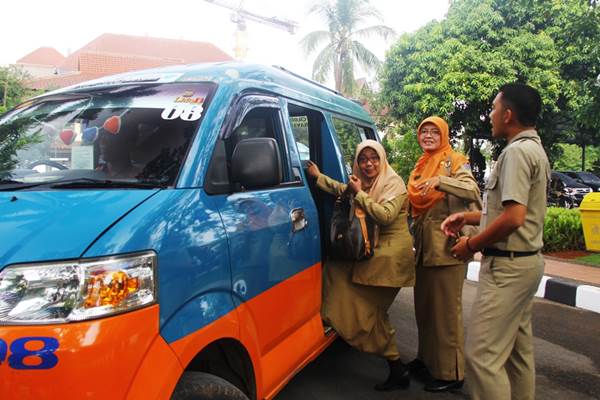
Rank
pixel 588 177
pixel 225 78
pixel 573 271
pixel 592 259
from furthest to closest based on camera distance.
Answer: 1. pixel 588 177
2. pixel 592 259
3. pixel 573 271
4. pixel 225 78

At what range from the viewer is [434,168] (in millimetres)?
3264

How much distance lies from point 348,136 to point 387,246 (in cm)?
134

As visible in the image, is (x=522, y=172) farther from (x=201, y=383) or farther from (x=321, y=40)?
(x=321, y=40)

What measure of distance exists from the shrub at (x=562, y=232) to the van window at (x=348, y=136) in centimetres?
506

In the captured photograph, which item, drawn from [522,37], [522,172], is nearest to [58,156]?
[522,172]

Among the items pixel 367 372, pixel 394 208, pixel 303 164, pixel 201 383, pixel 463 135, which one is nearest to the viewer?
pixel 201 383

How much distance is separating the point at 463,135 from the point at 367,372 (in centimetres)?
1682

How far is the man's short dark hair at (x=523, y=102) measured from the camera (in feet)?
7.91

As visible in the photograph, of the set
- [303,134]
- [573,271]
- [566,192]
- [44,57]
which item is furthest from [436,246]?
[44,57]

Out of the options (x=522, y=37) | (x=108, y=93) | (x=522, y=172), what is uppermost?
(x=522, y=37)

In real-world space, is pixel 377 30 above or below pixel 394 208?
above

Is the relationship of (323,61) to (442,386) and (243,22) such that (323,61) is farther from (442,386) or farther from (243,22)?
(243,22)

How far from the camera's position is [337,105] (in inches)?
150

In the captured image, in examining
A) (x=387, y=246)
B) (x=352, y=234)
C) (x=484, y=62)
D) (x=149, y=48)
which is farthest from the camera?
(x=149, y=48)
